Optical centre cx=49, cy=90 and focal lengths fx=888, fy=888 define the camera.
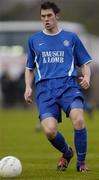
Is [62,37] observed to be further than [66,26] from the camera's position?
No

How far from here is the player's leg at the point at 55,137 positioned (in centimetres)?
1164

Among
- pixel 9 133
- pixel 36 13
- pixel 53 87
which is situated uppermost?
pixel 53 87

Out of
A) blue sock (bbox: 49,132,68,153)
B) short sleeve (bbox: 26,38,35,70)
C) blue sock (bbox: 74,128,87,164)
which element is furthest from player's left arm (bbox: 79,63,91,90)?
blue sock (bbox: 49,132,68,153)

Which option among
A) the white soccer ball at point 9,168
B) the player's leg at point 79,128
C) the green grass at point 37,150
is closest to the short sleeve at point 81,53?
the player's leg at point 79,128

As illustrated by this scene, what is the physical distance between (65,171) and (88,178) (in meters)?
1.13

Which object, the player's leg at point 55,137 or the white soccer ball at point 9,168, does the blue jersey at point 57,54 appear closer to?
the player's leg at point 55,137

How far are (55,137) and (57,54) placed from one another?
1.10 meters

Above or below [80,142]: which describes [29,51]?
above

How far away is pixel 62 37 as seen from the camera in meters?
11.9

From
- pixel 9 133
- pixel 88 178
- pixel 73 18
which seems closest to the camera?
pixel 88 178

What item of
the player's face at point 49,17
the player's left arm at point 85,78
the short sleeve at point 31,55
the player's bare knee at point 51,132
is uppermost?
the player's face at point 49,17

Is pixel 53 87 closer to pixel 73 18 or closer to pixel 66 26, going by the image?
pixel 66 26

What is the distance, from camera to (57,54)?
465 inches

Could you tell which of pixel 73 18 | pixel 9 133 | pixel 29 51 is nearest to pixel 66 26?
pixel 73 18
